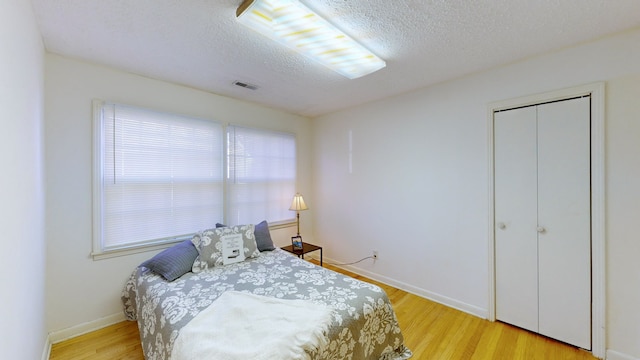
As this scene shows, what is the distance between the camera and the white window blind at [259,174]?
10.3 ft

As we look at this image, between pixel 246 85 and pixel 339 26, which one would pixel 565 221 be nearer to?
pixel 339 26

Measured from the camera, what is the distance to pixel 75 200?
2.13 metres

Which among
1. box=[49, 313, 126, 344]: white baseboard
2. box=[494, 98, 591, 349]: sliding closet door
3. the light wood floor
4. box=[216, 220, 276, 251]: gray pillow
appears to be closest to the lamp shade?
box=[216, 220, 276, 251]: gray pillow

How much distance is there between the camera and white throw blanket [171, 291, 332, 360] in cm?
123

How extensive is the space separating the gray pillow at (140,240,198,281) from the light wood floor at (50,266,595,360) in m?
0.61

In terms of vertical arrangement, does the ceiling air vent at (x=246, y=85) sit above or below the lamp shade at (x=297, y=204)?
above

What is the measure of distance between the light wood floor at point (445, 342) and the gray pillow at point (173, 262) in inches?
23.8

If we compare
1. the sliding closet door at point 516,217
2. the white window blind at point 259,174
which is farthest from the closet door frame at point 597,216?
the white window blind at point 259,174

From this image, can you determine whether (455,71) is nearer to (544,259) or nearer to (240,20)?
(544,259)

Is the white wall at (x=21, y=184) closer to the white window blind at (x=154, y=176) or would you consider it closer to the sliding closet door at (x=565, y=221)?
the white window blind at (x=154, y=176)

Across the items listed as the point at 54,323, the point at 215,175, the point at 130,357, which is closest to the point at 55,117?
the point at 215,175

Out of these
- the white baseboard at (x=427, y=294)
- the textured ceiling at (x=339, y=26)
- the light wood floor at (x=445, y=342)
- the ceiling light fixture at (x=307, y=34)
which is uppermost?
the textured ceiling at (x=339, y=26)

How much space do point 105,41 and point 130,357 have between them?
2.42m

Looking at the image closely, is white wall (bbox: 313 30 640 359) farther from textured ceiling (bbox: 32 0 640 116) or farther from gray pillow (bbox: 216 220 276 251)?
gray pillow (bbox: 216 220 276 251)
